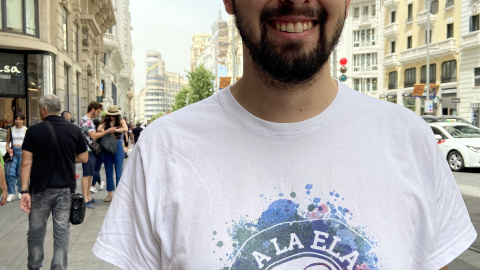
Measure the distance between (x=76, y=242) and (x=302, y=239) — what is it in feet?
17.8

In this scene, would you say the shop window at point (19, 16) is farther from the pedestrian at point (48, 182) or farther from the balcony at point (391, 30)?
the balcony at point (391, 30)

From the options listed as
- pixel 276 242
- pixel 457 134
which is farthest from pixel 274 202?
pixel 457 134

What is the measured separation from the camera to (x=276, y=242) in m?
1.27

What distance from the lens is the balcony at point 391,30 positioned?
43.6 meters

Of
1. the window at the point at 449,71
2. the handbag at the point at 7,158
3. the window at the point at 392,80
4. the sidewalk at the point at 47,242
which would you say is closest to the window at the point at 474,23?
the window at the point at 449,71

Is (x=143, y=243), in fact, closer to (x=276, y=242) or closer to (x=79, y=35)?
(x=276, y=242)

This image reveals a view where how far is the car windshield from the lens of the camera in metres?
14.7

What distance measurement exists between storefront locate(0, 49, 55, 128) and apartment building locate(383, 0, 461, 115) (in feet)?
77.9

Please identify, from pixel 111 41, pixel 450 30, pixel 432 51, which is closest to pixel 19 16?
pixel 450 30

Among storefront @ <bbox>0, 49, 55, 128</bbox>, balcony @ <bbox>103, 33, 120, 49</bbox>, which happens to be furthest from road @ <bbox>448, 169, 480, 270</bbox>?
balcony @ <bbox>103, 33, 120, 49</bbox>

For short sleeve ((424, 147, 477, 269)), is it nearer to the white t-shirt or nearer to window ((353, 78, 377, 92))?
the white t-shirt

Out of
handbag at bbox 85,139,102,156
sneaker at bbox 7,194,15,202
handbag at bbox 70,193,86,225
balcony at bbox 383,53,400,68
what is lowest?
sneaker at bbox 7,194,15,202

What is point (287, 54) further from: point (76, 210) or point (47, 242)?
point (47, 242)

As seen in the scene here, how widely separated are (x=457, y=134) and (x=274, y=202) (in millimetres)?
15080
